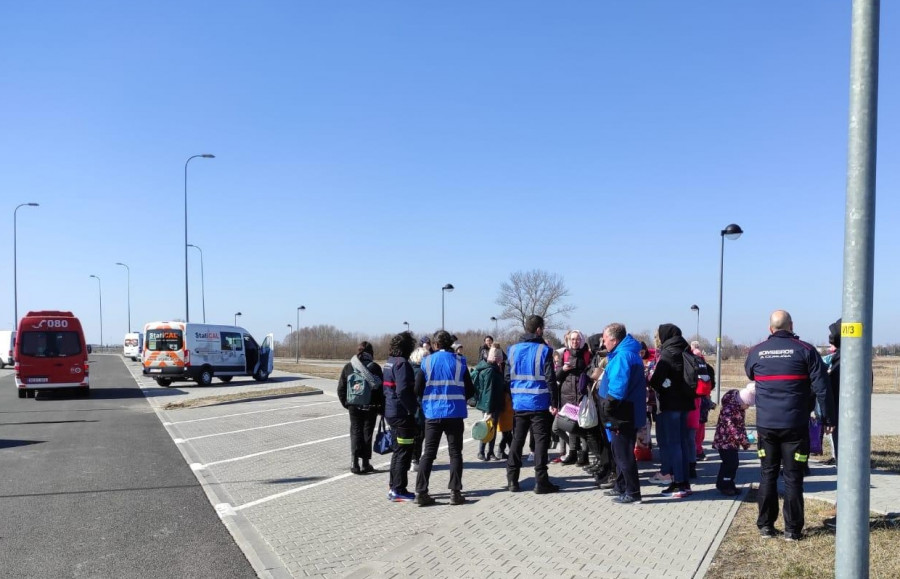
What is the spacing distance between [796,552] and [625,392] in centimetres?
214

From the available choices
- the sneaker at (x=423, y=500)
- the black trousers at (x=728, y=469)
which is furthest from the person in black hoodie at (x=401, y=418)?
the black trousers at (x=728, y=469)

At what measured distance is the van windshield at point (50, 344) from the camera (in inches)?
882

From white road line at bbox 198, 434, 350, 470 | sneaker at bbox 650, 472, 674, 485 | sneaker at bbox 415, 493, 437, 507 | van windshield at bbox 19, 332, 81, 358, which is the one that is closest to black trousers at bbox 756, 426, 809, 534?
sneaker at bbox 650, 472, 674, 485

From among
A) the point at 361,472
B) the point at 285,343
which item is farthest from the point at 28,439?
the point at 285,343

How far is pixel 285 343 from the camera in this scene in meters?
86.0

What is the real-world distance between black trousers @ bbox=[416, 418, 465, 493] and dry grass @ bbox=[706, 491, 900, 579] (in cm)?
272

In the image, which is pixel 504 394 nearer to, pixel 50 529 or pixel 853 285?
pixel 50 529

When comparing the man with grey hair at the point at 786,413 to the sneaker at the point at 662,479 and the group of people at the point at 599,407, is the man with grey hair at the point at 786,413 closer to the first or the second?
the group of people at the point at 599,407

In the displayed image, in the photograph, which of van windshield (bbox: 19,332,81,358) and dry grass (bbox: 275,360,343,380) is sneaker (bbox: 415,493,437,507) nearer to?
van windshield (bbox: 19,332,81,358)

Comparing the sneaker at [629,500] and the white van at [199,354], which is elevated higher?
the sneaker at [629,500]

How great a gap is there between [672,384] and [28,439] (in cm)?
1171

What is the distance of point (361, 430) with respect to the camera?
9406 millimetres

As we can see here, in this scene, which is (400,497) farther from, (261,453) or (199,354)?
(199,354)

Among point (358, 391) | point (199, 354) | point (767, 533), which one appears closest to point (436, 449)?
point (358, 391)
